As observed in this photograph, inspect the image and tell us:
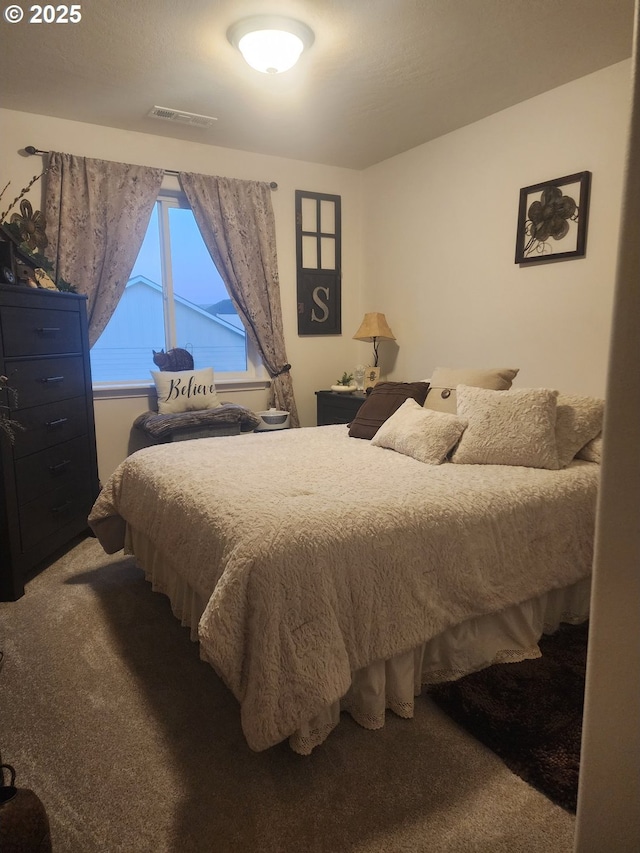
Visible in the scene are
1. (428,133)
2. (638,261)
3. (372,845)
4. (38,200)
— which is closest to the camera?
(638,261)

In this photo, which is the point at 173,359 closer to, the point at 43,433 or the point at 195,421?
the point at 195,421

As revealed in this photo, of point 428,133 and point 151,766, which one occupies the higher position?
point 428,133

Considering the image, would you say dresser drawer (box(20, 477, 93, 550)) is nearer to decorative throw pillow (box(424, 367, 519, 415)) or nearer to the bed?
the bed

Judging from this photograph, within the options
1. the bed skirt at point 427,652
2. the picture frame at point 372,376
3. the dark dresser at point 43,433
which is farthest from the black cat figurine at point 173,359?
the bed skirt at point 427,652

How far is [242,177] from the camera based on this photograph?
4.18m

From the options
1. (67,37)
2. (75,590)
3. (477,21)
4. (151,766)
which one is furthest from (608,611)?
(67,37)

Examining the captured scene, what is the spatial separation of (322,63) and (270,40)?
0.42m

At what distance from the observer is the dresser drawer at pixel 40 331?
2.43 metres

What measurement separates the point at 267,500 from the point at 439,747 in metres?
0.89

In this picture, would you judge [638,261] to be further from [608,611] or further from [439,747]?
[439,747]

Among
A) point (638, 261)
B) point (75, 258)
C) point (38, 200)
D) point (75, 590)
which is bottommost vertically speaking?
point (75, 590)

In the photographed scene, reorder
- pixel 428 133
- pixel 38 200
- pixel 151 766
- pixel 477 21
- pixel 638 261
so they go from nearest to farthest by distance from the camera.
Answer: pixel 638 261
pixel 151 766
pixel 477 21
pixel 38 200
pixel 428 133

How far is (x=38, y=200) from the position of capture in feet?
11.4

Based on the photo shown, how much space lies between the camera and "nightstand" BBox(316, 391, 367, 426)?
4.16 meters
